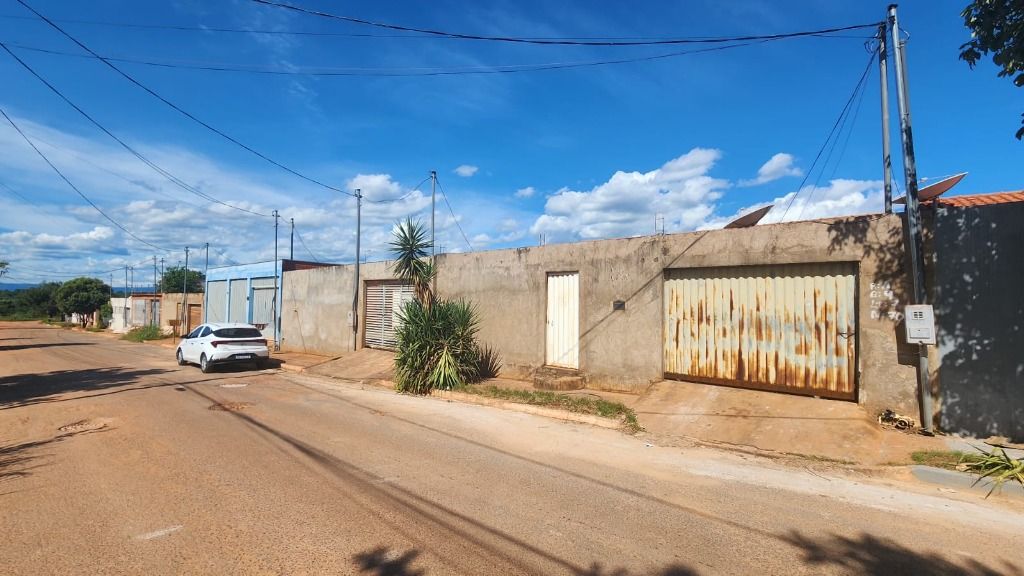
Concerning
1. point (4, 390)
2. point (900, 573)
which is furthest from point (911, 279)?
point (4, 390)

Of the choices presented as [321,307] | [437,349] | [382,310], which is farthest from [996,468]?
[321,307]

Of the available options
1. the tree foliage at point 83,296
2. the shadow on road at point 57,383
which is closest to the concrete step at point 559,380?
the shadow on road at point 57,383

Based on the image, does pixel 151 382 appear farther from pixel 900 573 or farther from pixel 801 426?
pixel 900 573

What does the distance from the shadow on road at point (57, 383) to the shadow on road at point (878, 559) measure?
42.7ft

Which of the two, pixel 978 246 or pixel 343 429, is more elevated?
pixel 978 246

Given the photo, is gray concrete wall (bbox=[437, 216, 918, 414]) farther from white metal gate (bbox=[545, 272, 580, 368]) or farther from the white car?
the white car

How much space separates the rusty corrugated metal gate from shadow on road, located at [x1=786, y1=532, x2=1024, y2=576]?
4.76 m

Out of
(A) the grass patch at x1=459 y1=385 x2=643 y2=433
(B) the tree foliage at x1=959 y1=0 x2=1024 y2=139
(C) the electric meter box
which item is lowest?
(A) the grass patch at x1=459 y1=385 x2=643 y2=433

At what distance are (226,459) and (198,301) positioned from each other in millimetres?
32282

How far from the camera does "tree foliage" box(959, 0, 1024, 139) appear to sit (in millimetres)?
5652

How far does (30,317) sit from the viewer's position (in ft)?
235

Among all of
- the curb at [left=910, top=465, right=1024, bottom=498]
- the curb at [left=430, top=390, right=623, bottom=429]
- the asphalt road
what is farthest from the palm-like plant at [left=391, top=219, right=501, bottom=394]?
the curb at [left=910, top=465, right=1024, bottom=498]

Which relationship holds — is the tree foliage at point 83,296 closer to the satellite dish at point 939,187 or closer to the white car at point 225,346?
the white car at point 225,346

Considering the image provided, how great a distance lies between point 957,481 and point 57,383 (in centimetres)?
1768
